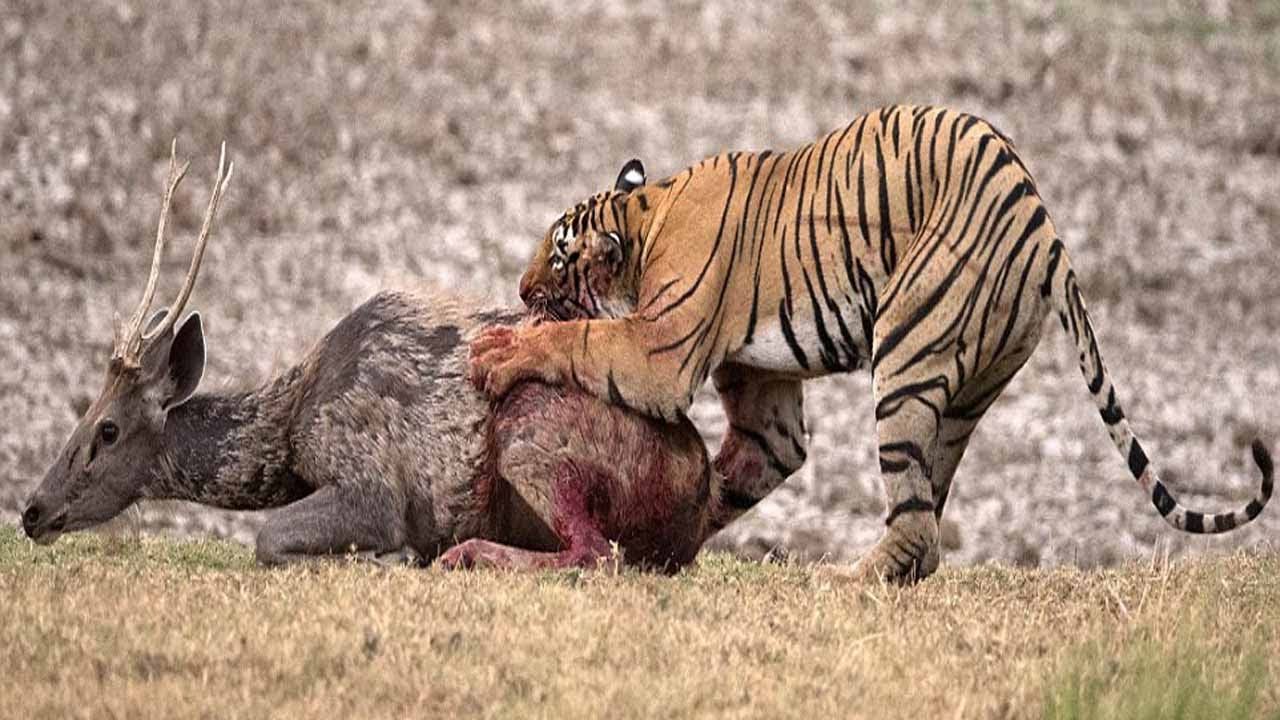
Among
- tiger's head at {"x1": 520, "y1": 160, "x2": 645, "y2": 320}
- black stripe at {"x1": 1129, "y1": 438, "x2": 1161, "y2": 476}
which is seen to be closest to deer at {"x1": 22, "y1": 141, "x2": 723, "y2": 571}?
tiger's head at {"x1": 520, "y1": 160, "x2": 645, "y2": 320}

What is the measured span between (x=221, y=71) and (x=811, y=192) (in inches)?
556

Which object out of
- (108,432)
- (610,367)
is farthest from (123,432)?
(610,367)

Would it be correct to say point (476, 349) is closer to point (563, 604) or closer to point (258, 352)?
point (563, 604)

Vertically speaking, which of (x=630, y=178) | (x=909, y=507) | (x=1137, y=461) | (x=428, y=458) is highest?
(x=630, y=178)

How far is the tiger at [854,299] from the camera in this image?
9.66 m

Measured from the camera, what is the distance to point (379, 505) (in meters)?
9.91

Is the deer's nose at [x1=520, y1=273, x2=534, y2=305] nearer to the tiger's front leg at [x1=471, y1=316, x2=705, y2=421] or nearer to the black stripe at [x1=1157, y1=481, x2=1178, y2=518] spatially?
the tiger's front leg at [x1=471, y1=316, x2=705, y2=421]

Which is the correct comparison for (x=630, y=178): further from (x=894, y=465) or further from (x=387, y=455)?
(x=894, y=465)

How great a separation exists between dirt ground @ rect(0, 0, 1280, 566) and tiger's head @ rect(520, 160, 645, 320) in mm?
4425

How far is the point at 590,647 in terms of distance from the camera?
7898mm

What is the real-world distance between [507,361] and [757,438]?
4.44 feet

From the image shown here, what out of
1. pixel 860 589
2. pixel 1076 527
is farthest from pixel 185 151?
pixel 860 589

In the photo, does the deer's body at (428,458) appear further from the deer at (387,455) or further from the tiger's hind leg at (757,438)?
the tiger's hind leg at (757,438)

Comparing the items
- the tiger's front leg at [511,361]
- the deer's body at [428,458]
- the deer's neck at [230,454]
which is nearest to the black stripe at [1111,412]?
the deer's body at [428,458]
